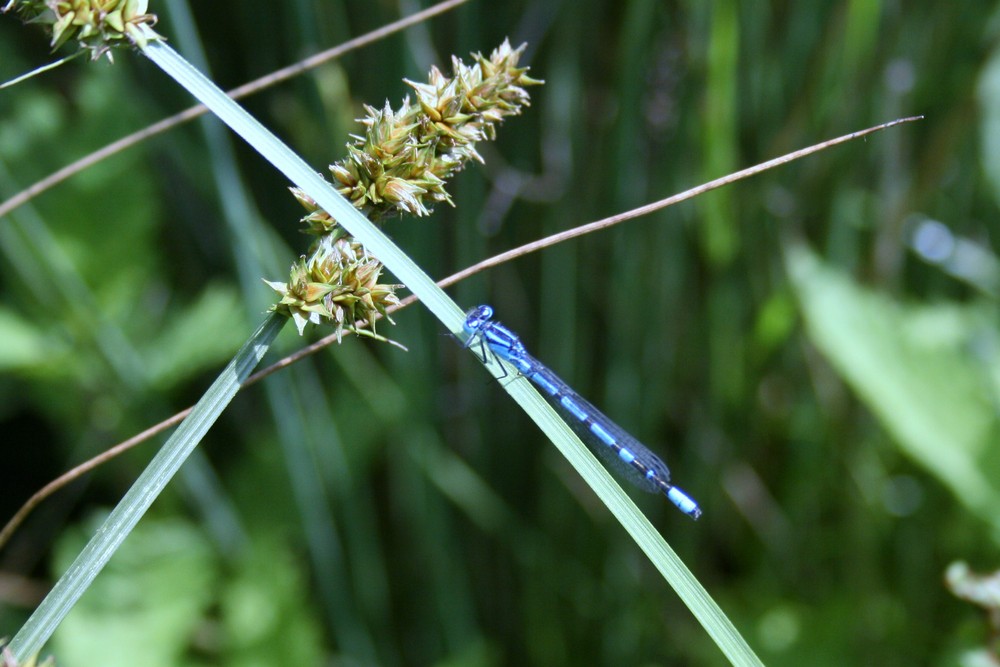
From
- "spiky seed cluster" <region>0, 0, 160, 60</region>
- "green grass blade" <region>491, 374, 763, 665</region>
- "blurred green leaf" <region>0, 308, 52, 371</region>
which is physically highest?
"blurred green leaf" <region>0, 308, 52, 371</region>

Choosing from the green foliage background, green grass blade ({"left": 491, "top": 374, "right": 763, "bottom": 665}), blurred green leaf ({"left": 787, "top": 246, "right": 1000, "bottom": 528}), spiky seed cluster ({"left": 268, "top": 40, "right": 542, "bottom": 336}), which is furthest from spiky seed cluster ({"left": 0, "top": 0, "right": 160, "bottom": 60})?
blurred green leaf ({"left": 787, "top": 246, "right": 1000, "bottom": 528})

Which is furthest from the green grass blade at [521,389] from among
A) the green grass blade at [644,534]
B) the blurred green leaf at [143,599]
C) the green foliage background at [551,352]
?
the blurred green leaf at [143,599]

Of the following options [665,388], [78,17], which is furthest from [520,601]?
[78,17]

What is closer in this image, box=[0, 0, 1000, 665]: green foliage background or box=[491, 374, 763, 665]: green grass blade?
box=[491, 374, 763, 665]: green grass blade

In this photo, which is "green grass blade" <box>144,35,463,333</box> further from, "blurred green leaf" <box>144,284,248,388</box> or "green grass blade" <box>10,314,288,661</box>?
"blurred green leaf" <box>144,284,248,388</box>

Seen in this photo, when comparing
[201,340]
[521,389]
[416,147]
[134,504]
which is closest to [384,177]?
[416,147]

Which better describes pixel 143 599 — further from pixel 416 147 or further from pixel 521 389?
pixel 416 147

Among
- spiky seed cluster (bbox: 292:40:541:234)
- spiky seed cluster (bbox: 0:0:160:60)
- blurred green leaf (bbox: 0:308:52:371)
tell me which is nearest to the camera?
spiky seed cluster (bbox: 0:0:160:60)

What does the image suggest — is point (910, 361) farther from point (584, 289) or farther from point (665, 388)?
point (584, 289)
